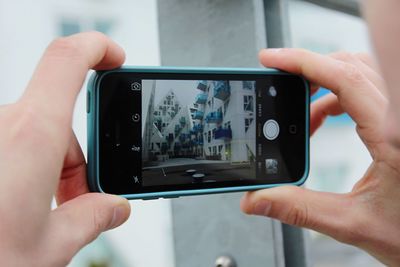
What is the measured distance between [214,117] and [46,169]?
22 cm

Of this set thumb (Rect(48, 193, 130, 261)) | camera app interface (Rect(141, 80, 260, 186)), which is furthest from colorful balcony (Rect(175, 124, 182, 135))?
thumb (Rect(48, 193, 130, 261))

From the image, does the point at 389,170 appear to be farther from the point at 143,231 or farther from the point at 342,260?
the point at 342,260

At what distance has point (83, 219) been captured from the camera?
16.2 inches

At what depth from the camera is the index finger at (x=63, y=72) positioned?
38 centimetres

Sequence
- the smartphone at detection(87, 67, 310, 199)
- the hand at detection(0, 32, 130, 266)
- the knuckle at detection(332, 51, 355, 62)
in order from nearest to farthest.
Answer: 1. the hand at detection(0, 32, 130, 266)
2. the smartphone at detection(87, 67, 310, 199)
3. the knuckle at detection(332, 51, 355, 62)

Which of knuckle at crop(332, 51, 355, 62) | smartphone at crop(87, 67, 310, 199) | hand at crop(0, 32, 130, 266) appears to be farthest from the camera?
knuckle at crop(332, 51, 355, 62)

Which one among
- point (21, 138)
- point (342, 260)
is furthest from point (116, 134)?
point (342, 260)

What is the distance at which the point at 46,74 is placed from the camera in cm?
39

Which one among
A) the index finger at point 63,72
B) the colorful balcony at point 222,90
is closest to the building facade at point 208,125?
the colorful balcony at point 222,90

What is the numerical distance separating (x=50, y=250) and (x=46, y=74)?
15cm

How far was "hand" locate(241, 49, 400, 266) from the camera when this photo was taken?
496mm

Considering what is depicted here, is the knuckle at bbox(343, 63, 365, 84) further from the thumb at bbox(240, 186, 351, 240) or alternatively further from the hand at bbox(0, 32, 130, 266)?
the hand at bbox(0, 32, 130, 266)

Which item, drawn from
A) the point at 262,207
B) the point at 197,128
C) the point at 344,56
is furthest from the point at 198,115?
the point at 344,56

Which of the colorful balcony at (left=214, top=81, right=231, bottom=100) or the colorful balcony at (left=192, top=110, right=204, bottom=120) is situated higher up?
the colorful balcony at (left=214, top=81, right=231, bottom=100)
